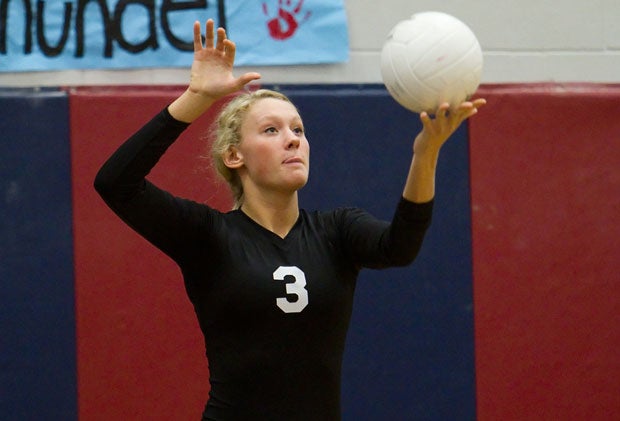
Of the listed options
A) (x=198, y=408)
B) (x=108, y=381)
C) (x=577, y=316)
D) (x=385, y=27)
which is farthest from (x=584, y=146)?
(x=108, y=381)

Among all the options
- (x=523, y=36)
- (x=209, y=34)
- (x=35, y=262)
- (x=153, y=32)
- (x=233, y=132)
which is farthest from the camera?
(x=523, y=36)

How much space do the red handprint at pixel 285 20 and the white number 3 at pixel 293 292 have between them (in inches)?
67.0

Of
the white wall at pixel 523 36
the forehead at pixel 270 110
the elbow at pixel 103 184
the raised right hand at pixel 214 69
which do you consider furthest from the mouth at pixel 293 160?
the white wall at pixel 523 36

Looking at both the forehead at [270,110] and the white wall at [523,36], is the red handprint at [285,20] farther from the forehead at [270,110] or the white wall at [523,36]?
the forehead at [270,110]

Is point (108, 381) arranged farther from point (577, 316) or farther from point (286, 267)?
point (577, 316)

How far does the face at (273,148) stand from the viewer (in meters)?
2.29

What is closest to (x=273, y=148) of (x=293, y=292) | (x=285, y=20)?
(x=293, y=292)

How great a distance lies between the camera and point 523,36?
3936 mm

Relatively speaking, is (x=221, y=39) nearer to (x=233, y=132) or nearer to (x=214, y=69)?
(x=214, y=69)

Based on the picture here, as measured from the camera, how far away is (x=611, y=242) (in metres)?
3.88

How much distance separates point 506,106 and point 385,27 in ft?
1.95

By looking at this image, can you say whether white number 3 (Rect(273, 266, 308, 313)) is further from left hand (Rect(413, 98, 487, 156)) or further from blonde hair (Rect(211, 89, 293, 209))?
left hand (Rect(413, 98, 487, 156))

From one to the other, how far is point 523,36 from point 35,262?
219 cm

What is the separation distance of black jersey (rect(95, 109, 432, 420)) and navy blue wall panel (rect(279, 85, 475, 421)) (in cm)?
146
